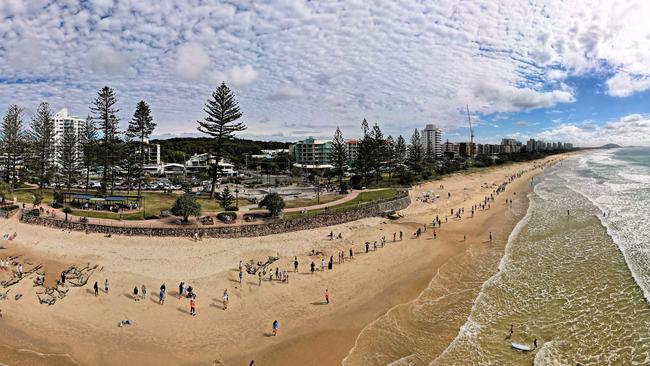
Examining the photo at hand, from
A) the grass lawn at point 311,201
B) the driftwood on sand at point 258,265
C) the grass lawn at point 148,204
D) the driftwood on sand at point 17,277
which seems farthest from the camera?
the grass lawn at point 311,201

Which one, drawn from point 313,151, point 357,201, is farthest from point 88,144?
point 313,151

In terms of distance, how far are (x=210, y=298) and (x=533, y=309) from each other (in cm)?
1474

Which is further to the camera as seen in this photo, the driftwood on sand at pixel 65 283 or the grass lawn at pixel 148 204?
the grass lawn at pixel 148 204

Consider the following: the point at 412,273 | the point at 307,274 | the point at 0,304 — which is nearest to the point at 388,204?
the point at 412,273

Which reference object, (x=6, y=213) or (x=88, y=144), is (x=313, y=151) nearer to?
(x=88, y=144)

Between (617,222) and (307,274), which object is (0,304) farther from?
(617,222)

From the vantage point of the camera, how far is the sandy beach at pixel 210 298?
41.8 feet

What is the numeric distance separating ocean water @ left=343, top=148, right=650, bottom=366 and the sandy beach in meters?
0.81

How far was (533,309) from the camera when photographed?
15.9 metres

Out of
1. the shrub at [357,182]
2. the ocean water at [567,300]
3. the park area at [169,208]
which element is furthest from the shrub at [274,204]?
the shrub at [357,182]

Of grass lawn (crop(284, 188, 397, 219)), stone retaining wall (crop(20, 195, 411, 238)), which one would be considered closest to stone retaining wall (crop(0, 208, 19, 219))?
stone retaining wall (crop(20, 195, 411, 238))

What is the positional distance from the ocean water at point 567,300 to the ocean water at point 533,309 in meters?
0.04

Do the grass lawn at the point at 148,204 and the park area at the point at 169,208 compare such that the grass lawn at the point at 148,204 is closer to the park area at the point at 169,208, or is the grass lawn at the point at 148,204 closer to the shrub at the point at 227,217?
the park area at the point at 169,208

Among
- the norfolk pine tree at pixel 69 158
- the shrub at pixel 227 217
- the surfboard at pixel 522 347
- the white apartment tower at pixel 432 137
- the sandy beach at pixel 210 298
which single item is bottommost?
the surfboard at pixel 522 347
